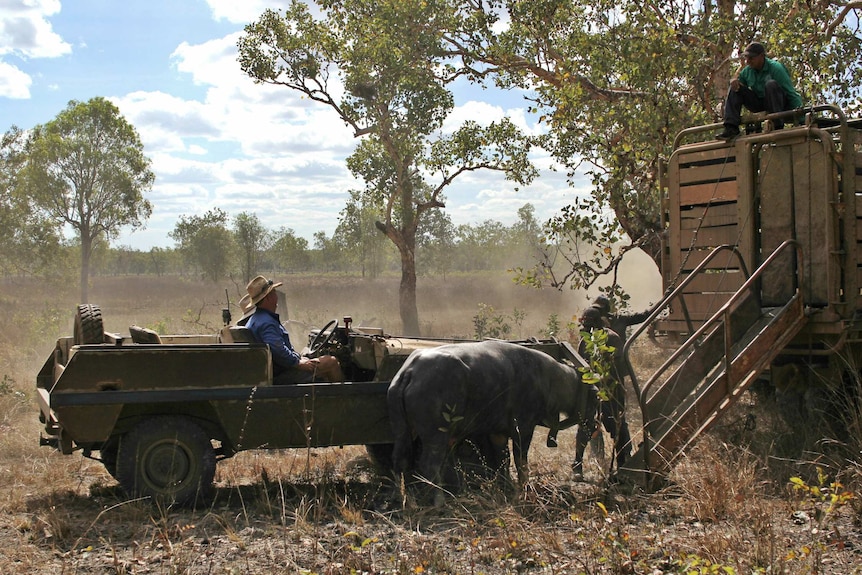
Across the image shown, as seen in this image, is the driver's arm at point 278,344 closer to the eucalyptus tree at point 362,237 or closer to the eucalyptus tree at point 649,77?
the eucalyptus tree at point 649,77

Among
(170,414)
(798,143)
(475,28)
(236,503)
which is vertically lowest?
(236,503)

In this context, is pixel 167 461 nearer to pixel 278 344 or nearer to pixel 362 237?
pixel 278 344

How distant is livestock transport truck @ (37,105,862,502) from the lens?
22.4 feet

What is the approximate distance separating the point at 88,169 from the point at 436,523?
99.8ft

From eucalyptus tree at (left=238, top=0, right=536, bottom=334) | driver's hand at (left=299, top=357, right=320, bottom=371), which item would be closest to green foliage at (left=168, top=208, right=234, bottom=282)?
eucalyptus tree at (left=238, top=0, right=536, bottom=334)

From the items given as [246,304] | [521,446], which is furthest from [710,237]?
[246,304]

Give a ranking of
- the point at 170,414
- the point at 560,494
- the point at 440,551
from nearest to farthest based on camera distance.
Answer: the point at 440,551 < the point at 560,494 < the point at 170,414

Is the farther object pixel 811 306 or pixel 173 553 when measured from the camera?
pixel 811 306

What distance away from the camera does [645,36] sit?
40.5ft

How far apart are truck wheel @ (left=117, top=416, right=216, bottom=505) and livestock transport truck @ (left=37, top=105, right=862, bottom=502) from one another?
0.4 inches

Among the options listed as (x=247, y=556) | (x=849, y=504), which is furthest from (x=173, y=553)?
(x=849, y=504)

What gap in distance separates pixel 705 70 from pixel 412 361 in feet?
25.0

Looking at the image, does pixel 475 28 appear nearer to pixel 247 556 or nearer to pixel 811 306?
pixel 811 306

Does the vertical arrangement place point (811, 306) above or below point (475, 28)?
below
